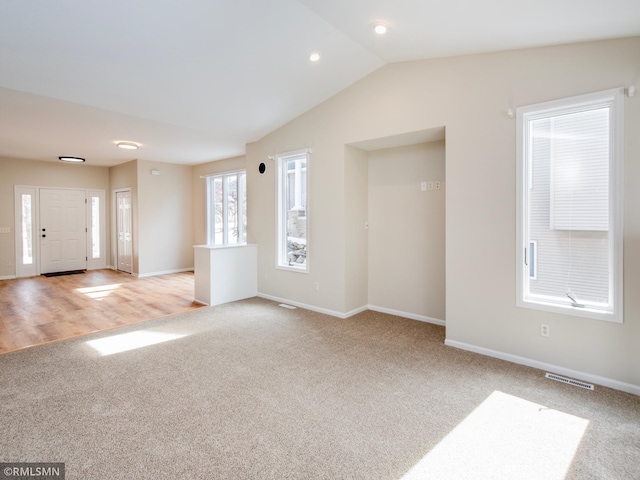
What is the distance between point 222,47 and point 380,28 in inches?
58.5

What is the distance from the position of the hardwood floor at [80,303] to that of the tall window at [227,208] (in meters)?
1.21

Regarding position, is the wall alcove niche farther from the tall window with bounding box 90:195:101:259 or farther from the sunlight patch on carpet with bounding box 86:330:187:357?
the tall window with bounding box 90:195:101:259

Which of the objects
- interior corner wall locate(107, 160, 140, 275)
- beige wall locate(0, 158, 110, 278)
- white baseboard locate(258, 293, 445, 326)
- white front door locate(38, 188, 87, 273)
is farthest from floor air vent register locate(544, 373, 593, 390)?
beige wall locate(0, 158, 110, 278)

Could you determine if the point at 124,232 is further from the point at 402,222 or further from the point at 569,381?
the point at 569,381

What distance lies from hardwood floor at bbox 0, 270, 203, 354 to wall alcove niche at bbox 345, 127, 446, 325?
8.79 feet

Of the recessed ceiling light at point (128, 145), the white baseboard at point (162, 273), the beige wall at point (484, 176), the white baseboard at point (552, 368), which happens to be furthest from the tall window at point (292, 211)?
the white baseboard at point (162, 273)

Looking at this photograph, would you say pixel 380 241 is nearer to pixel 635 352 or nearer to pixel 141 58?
pixel 635 352

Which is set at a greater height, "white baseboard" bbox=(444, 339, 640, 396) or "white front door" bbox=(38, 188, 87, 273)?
"white front door" bbox=(38, 188, 87, 273)

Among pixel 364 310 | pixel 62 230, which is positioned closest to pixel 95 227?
pixel 62 230

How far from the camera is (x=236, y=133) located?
208 inches

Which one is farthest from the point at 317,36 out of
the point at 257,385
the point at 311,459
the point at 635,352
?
the point at 635,352

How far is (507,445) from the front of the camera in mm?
2004

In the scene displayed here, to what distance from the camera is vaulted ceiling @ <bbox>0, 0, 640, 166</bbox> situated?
8.34ft

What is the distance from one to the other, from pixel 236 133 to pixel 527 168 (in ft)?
13.1
